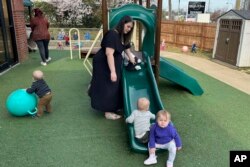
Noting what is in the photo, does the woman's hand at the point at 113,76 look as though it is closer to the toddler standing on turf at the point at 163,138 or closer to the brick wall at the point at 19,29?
the toddler standing on turf at the point at 163,138

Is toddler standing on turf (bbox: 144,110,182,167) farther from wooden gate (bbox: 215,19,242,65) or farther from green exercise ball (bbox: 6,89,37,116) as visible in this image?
wooden gate (bbox: 215,19,242,65)

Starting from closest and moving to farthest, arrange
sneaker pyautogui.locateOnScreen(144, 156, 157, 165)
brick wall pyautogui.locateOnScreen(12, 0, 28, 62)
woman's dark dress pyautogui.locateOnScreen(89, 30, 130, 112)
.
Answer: sneaker pyautogui.locateOnScreen(144, 156, 157, 165), woman's dark dress pyautogui.locateOnScreen(89, 30, 130, 112), brick wall pyautogui.locateOnScreen(12, 0, 28, 62)

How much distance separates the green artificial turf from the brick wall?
2938mm

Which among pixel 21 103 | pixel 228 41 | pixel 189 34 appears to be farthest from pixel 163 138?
pixel 189 34

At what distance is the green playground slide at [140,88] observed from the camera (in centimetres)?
405

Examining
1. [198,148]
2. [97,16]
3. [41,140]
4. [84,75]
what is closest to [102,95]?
[41,140]

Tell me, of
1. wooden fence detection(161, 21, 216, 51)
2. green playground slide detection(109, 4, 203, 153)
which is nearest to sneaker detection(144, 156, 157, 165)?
green playground slide detection(109, 4, 203, 153)

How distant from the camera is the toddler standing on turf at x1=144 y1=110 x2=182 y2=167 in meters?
2.98

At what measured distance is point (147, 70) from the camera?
4.86 metres

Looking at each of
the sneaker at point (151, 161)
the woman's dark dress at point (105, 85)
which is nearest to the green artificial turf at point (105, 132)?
the sneaker at point (151, 161)

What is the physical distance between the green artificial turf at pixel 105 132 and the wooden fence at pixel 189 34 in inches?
313

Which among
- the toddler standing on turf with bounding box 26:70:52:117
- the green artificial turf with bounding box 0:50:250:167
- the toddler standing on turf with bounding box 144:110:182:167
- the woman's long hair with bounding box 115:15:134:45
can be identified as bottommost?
the green artificial turf with bounding box 0:50:250:167

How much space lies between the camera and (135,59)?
4.84 m

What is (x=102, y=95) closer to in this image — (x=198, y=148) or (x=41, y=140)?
(x=41, y=140)
